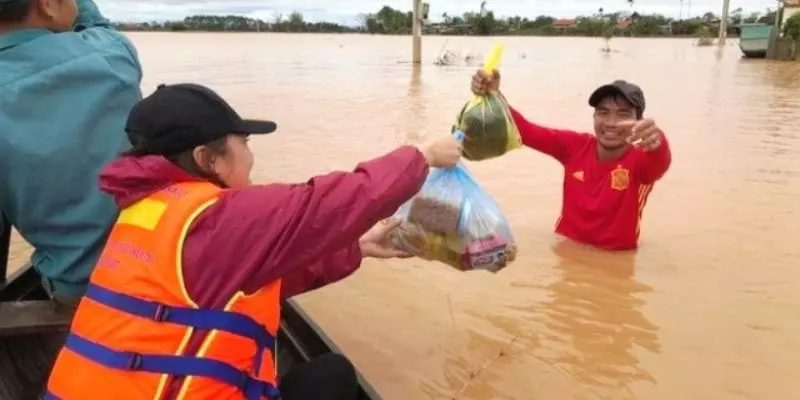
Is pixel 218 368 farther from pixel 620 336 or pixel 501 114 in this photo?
pixel 620 336

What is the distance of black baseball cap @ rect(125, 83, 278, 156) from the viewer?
74.5 inches

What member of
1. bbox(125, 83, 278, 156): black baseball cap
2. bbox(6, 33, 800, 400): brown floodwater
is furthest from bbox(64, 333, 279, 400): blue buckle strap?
bbox(6, 33, 800, 400): brown floodwater

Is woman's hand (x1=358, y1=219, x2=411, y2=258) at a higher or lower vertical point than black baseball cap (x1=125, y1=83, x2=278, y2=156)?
lower

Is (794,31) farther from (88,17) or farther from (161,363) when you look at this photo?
(161,363)

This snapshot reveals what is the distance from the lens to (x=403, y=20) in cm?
8556

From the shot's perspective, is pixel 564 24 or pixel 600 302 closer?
pixel 600 302

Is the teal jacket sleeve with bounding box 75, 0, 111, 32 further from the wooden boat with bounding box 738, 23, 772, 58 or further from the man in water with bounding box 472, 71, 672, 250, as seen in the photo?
the wooden boat with bounding box 738, 23, 772, 58

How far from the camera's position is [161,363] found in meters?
1.83

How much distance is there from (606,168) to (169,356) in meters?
3.54

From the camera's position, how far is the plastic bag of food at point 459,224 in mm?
2852

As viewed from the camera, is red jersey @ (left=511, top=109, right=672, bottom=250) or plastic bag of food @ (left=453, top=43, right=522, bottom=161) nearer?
plastic bag of food @ (left=453, top=43, right=522, bottom=161)

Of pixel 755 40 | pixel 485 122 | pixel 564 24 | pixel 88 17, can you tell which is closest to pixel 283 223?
pixel 88 17

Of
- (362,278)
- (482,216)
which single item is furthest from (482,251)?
(362,278)

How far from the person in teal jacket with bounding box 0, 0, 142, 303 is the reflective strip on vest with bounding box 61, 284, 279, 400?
50 centimetres
